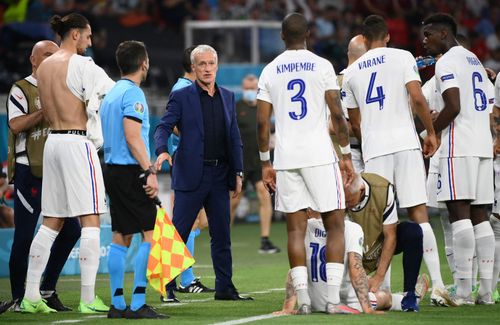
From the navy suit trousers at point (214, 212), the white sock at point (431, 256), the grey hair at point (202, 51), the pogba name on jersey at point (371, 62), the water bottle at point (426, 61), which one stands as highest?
the grey hair at point (202, 51)

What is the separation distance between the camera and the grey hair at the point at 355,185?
9805mm

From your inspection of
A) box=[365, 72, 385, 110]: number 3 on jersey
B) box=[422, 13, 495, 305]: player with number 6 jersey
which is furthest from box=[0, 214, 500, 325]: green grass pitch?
box=[365, 72, 385, 110]: number 3 on jersey

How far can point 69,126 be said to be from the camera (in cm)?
1010

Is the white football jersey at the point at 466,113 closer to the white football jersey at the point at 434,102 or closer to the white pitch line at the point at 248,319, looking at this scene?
the white football jersey at the point at 434,102

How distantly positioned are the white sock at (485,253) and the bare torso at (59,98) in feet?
11.7

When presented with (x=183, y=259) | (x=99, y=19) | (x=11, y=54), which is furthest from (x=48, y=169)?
(x=99, y=19)

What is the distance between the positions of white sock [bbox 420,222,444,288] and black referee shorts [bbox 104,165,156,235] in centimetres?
231

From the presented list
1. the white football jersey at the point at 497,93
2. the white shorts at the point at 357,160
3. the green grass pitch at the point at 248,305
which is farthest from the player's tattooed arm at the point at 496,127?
the green grass pitch at the point at 248,305

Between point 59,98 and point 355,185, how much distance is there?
252cm

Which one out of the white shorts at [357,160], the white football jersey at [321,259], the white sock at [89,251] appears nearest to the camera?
the white football jersey at [321,259]

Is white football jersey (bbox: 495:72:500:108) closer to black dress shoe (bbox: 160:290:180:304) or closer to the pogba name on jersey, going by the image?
the pogba name on jersey

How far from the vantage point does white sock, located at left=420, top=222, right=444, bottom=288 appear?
10.4 metres

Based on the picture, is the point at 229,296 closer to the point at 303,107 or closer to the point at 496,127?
the point at 303,107

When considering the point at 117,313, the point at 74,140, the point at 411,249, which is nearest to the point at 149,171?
the point at 74,140
